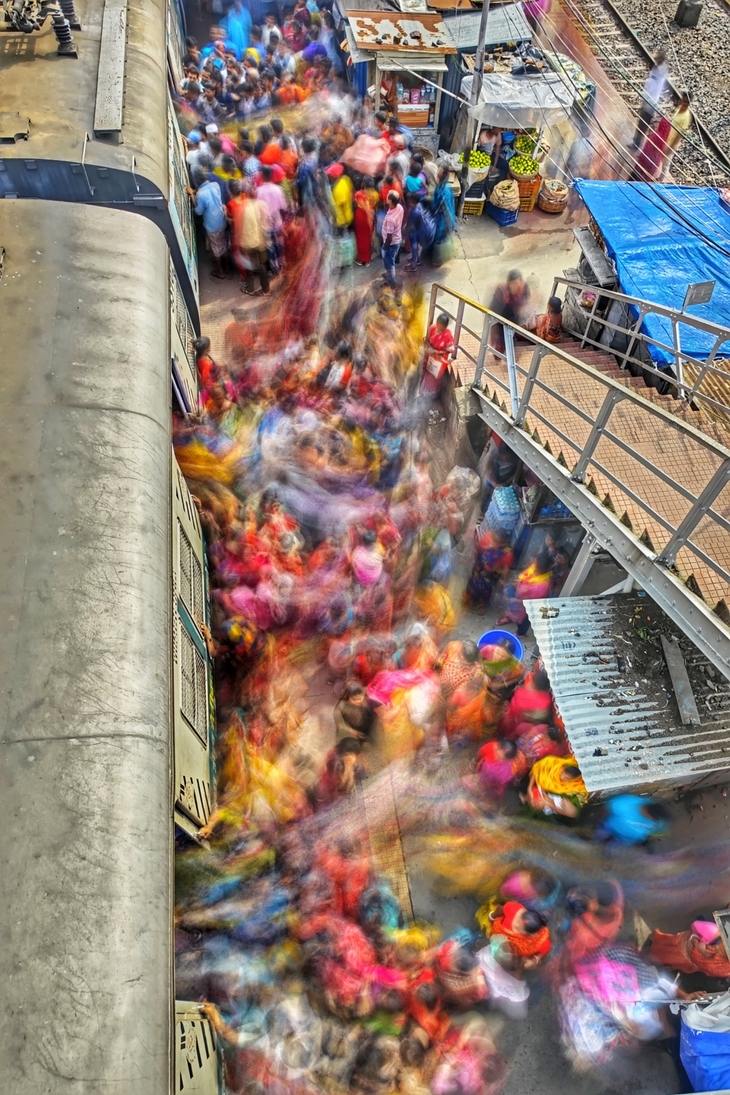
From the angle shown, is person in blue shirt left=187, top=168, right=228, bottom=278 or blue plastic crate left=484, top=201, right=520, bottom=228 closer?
person in blue shirt left=187, top=168, right=228, bottom=278

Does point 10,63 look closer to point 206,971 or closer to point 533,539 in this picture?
point 533,539

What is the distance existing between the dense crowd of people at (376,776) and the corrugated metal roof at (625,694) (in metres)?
0.25

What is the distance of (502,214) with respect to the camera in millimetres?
11109

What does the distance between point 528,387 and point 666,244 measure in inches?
145

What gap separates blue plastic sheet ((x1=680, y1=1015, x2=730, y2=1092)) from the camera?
14.9 feet

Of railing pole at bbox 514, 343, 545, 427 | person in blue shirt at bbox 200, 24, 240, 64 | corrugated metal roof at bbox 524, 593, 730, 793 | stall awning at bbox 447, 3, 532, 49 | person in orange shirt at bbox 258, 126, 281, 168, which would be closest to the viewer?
corrugated metal roof at bbox 524, 593, 730, 793

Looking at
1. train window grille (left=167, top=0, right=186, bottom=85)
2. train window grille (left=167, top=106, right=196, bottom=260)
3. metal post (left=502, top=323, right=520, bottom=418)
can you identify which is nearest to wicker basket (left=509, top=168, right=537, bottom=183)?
train window grille (left=167, top=106, right=196, bottom=260)

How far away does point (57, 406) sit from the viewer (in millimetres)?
3979

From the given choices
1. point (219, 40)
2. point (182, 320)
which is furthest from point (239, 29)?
point (182, 320)

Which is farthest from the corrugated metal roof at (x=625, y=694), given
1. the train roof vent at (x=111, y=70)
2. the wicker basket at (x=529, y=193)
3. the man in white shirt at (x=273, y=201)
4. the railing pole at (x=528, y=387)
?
the wicker basket at (x=529, y=193)

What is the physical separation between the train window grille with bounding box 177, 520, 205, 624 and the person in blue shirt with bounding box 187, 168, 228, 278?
564 cm

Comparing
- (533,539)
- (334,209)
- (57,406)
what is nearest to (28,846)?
(57,406)

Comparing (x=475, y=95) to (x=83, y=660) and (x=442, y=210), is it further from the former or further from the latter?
(x=83, y=660)

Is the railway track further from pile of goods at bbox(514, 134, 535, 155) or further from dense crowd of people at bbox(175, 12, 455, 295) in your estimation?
dense crowd of people at bbox(175, 12, 455, 295)
